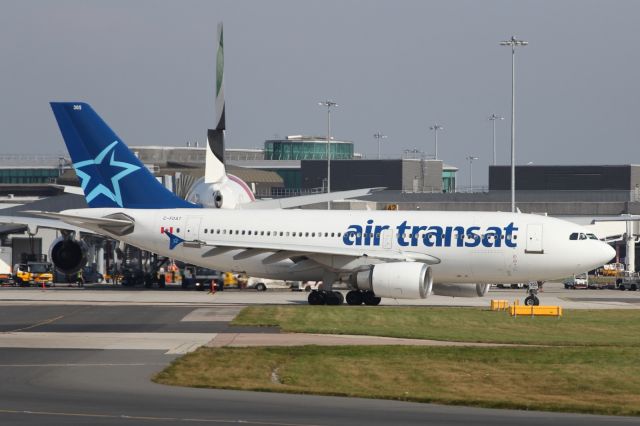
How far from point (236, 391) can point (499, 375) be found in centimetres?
641

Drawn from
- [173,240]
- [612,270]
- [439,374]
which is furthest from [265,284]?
[439,374]

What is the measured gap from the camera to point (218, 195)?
Answer: 74812mm

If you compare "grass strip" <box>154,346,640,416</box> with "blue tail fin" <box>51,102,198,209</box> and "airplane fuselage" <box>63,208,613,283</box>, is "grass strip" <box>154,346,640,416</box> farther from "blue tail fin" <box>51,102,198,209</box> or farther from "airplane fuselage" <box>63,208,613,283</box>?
"blue tail fin" <box>51,102,198,209</box>

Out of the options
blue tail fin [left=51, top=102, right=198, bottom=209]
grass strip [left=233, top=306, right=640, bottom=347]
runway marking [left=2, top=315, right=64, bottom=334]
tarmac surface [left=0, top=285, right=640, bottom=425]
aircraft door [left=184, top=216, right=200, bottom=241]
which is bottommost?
tarmac surface [left=0, top=285, right=640, bottom=425]

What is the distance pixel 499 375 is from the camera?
88.7ft

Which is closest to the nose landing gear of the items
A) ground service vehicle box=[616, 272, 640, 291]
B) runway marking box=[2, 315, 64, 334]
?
runway marking box=[2, 315, 64, 334]

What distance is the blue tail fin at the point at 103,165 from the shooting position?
55.4 m

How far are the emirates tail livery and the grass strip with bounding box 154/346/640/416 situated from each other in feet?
60.9

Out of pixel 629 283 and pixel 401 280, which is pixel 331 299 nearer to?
pixel 401 280

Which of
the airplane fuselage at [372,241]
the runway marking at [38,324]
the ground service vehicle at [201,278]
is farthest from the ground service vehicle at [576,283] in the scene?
the runway marking at [38,324]

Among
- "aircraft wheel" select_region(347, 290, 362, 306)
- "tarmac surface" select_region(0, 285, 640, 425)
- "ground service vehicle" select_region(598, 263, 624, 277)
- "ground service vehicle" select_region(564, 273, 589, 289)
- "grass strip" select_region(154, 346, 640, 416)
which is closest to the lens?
"tarmac surface" select_region(0, 285, 640, 425)

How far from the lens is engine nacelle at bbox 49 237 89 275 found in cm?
6219

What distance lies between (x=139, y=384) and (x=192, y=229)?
Result: 3095 centimetres

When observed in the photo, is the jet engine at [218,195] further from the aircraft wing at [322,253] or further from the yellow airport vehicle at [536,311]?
the yellow airport vehicle at [536,311]
